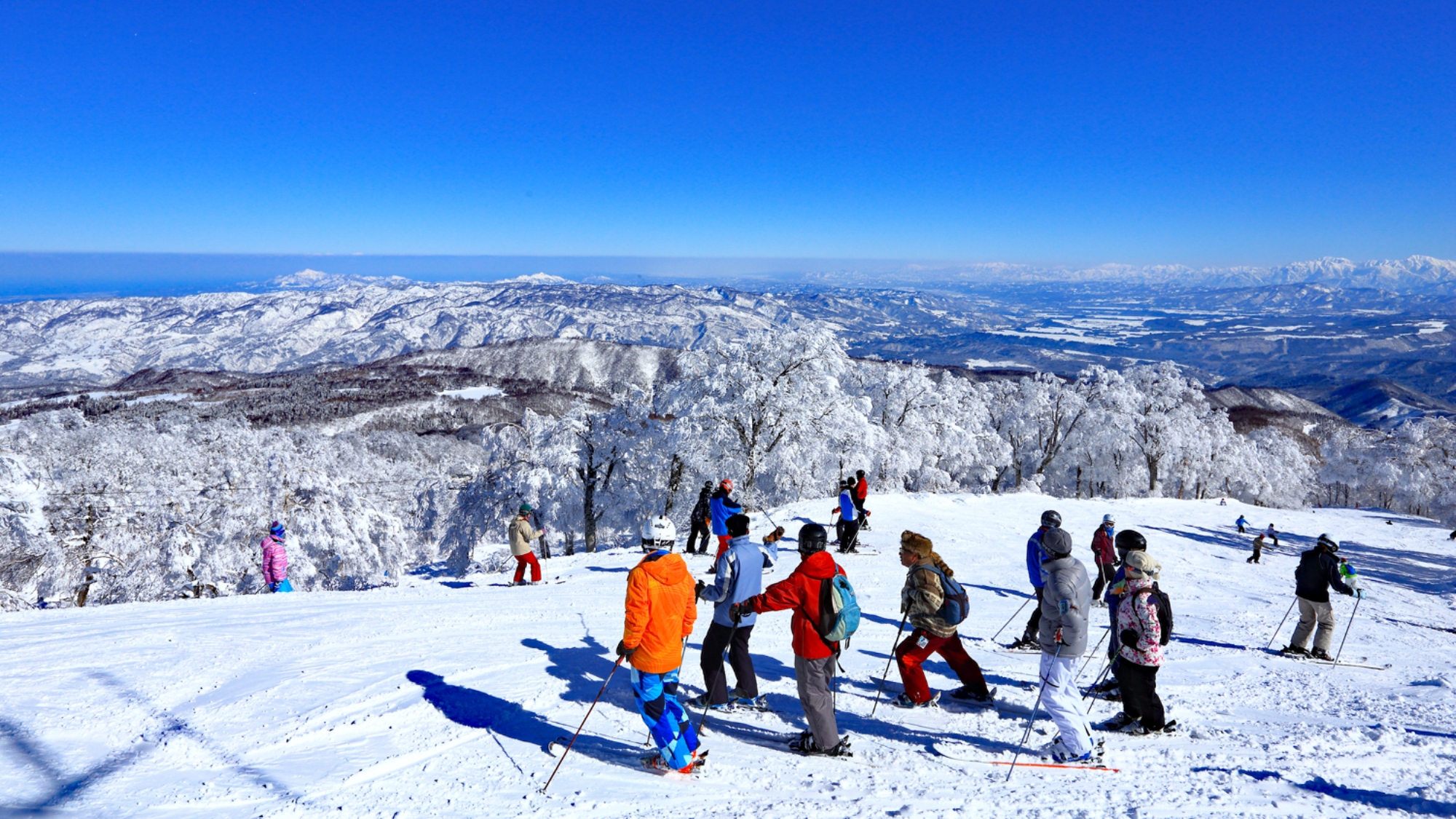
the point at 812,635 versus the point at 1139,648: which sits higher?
the point at 812,635

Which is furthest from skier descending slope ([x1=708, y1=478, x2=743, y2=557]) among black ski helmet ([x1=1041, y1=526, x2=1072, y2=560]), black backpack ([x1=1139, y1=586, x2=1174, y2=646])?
black backpack ([x1=1139, y1=586, x2=1174, y2=646])

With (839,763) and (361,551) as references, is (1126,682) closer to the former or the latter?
(839,763)

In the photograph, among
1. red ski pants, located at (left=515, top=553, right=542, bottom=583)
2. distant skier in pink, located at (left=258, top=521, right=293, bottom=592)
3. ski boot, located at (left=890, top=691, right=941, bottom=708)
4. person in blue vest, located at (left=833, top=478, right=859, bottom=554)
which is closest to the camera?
ski boot, located at (left=890, top=691, right=941, bottom=708)

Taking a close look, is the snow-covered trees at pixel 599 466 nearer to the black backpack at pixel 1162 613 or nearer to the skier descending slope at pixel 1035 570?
the skier descending slope at pixel 1035 570

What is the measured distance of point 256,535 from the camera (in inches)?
1084

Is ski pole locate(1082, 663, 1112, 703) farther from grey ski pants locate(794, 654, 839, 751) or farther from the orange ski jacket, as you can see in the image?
the orange ski jacket

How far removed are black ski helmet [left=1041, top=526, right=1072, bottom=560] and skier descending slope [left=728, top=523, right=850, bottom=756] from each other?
2182mm

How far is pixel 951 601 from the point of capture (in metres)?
6.27

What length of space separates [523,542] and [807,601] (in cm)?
938

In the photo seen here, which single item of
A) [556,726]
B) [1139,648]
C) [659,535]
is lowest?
[556,726]

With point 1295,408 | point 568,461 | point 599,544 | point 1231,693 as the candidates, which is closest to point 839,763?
point 1231,693

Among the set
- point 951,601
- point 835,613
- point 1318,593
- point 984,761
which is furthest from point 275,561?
point 1318,593

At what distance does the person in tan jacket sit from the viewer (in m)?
13.2

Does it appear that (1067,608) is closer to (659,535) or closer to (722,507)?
(659,535)
